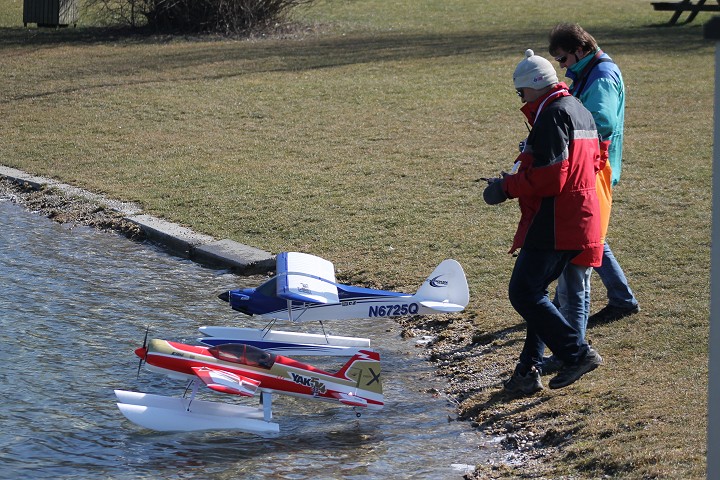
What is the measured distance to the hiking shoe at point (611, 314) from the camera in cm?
761

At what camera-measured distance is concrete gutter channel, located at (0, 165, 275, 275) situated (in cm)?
952

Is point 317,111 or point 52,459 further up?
point 317,111

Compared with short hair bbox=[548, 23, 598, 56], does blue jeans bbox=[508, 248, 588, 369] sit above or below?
below

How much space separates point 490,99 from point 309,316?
10130 mm

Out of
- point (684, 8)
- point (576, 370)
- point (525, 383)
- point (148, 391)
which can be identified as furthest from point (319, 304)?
point (684, 8)

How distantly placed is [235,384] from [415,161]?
7.25 meters

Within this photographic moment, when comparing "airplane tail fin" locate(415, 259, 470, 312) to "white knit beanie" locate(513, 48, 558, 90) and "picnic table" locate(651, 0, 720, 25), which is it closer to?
"white knit beanie" locate(513, 48, 558, 90)

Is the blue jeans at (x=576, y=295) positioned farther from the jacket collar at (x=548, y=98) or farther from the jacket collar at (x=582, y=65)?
the jacket collar at (x=582, y=65)

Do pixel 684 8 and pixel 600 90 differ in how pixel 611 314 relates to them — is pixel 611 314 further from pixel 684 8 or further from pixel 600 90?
pixel 684 8

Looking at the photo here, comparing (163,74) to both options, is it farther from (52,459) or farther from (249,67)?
(52,459)

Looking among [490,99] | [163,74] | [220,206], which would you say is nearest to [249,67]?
[163,74]

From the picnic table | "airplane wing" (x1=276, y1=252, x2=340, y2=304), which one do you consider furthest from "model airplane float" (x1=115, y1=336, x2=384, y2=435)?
the picnic table

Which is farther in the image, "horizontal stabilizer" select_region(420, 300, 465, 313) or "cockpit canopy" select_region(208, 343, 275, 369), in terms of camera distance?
"horizontal stabilizer" select_region(420, 300, 465, 313)

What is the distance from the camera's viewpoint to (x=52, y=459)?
588cm
